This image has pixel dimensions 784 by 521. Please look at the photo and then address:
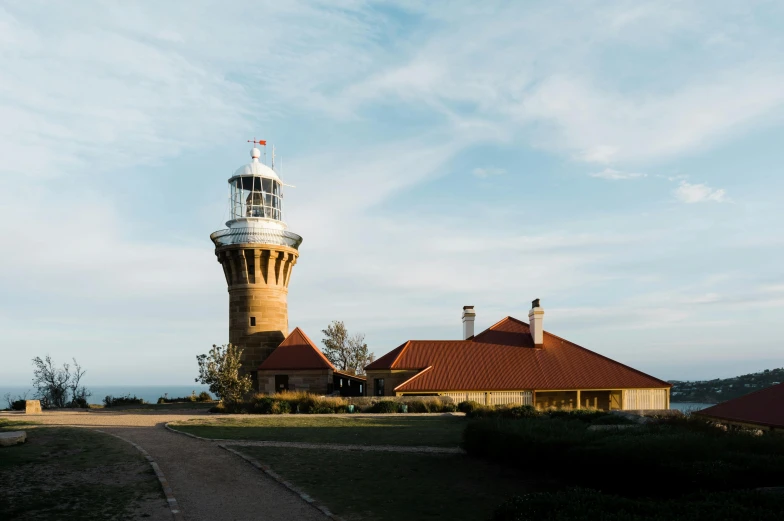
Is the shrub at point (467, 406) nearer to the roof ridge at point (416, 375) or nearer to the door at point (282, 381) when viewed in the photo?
the roof ridge at point (416, 375)

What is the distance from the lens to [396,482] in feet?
42.7

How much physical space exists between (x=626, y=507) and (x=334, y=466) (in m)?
7.11

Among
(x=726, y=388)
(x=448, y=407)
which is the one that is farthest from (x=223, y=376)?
(x=726, y=388)

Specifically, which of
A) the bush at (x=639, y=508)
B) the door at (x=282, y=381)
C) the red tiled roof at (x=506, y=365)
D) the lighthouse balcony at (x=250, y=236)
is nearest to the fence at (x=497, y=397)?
the red tiled roof at (x=506, y=365)

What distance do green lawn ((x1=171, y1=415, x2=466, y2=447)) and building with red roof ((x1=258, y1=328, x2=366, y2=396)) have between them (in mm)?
9631

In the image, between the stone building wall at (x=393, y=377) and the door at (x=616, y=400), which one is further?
the stone building wall at (x=393, y=377)

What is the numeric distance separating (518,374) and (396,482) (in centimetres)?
2200

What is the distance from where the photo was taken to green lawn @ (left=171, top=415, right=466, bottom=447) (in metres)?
18.7

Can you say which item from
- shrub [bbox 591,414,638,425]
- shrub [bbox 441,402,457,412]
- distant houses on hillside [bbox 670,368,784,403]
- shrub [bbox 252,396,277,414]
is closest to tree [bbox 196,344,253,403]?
shrub [bbox 252,396,277,414]

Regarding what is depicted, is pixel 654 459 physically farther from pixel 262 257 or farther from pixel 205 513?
pixel 262 257

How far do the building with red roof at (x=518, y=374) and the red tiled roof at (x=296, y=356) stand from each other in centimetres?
310

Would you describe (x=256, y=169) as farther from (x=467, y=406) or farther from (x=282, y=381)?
(x=467, y=406)

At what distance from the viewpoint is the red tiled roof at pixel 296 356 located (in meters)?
36.8

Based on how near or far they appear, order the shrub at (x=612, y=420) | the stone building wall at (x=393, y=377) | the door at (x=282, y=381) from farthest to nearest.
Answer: the door at (x=282, y=381)
the stone building wall at (x=393, y=377)
the shrub at (x=612, y=420)
